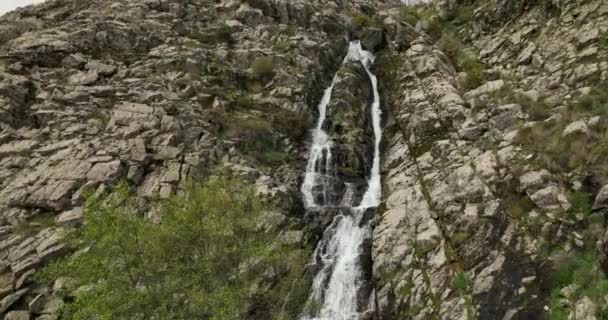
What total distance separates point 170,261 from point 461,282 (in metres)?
16.2

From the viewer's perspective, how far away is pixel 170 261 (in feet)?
67.7

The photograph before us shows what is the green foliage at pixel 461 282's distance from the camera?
79.6 feet

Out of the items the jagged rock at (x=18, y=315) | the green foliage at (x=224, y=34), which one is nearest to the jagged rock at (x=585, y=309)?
the jagged rock at (x=18, y=315)

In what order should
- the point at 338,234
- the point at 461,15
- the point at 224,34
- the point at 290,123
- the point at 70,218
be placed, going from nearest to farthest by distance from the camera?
the point at 70,218
the point at 338,234
the point at 290,123
the point at 224,34
the point at 461,15

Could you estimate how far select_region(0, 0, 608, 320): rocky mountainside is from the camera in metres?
24.6

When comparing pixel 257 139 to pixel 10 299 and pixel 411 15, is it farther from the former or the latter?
pixel 411 15

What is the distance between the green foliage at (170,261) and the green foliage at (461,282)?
38.4 feet

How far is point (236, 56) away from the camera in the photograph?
158 feet

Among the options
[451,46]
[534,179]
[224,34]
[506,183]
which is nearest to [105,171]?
[224,34]

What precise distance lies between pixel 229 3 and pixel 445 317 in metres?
48.0

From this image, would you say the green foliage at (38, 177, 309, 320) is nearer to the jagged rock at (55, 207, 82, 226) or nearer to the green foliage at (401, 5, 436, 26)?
the jagged rock at (55, 207, 82, 226)

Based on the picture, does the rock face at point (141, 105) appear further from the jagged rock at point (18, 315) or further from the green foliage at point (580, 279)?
the green foliage at point (580, 279)

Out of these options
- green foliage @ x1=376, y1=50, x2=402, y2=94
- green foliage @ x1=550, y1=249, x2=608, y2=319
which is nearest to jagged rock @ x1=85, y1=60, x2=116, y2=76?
green foliage @ x1=376, y1=50, x2=402, y2=94

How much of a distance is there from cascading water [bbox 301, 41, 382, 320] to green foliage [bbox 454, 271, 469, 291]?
6.19 m
